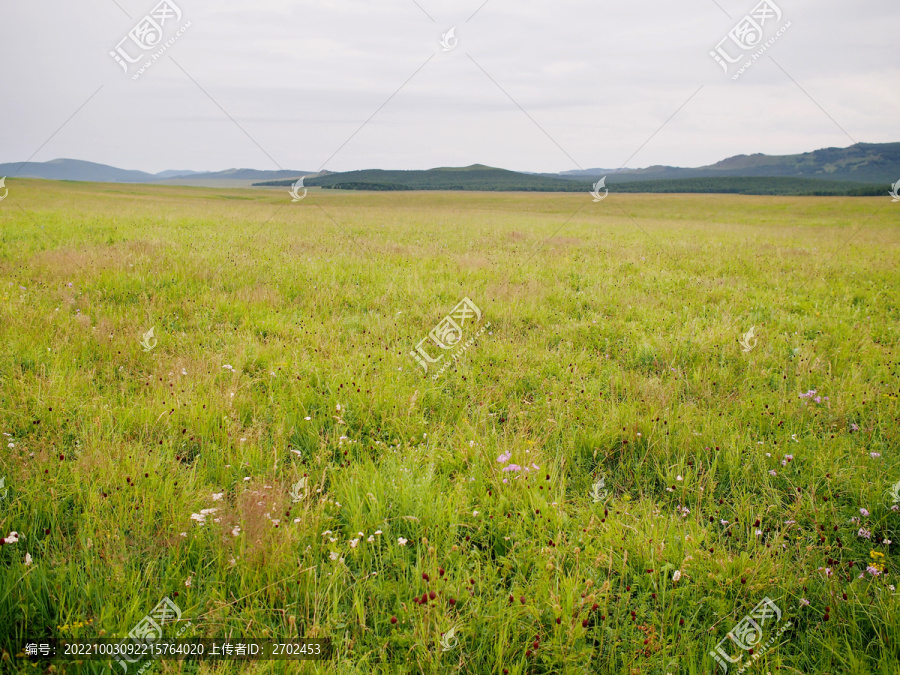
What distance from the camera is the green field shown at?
8.16 ft

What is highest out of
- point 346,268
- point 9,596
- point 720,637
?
point 346,268

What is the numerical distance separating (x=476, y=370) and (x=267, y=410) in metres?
2.35

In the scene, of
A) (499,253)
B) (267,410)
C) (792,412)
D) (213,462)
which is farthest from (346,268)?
(792,412)

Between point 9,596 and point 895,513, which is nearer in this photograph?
point 9,596

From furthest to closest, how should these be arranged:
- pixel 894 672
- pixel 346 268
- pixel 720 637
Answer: pixel 346 268, pixel 720 637, pixel 894 672

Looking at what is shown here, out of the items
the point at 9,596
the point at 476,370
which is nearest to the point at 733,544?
the point at 476,370

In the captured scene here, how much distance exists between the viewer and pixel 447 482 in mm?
3639

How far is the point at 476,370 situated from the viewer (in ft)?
18.6

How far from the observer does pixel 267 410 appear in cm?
449

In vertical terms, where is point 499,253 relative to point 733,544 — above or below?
above

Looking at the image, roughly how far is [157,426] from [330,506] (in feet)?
6.18

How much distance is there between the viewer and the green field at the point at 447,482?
249 centimetres

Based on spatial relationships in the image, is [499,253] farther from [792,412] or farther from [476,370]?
[792,412]

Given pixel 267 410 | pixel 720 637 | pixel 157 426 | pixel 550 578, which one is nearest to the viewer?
→ pixel 720 637
